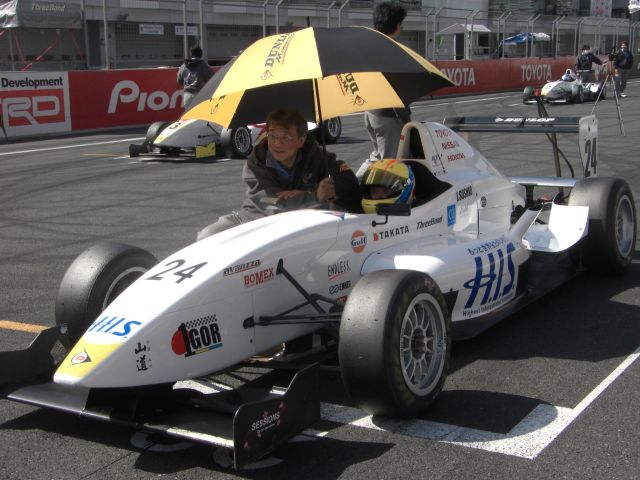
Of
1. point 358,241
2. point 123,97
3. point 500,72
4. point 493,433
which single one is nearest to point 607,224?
point 358,241

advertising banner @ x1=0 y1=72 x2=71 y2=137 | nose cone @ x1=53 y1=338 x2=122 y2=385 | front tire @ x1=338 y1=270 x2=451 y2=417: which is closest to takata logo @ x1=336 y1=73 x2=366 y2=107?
front tire @ x1=338 y1=270 x2=451 y2=417

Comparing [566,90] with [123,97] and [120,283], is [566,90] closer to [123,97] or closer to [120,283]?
[123,97]

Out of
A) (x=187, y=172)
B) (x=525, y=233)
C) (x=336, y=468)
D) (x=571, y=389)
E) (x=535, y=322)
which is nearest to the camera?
(x=336, y=468)

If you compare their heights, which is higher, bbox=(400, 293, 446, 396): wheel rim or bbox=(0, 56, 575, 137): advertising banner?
bbox=(0, 56, 575, 137): advertising banner

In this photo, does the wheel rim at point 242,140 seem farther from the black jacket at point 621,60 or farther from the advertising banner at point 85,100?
the black jacket at point 621,60

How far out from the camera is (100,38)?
1099 inches

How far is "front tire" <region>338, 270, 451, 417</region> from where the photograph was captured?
3.82 meters

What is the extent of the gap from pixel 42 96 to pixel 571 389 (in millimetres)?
16158

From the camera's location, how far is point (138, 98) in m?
20.7

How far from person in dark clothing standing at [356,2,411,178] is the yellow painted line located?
2.89 m

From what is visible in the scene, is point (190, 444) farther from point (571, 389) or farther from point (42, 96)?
point (42, 96)

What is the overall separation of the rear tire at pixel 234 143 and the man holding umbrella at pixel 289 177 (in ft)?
30.0

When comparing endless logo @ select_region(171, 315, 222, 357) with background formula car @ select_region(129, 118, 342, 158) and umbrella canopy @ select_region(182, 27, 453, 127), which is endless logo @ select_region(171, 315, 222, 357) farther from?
background formula car @ select_region(129, 118, 342, 158)

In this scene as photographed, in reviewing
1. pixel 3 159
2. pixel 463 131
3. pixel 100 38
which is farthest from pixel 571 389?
pixel 100 38
